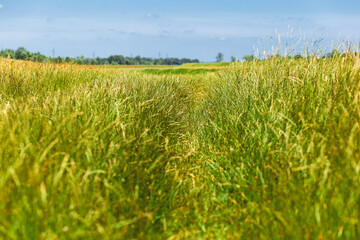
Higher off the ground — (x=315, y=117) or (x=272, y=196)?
(x=315, y=117)

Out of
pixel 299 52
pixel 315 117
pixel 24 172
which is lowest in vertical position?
pixel 24 172

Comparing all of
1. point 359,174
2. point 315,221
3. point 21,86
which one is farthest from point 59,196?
point 21,86

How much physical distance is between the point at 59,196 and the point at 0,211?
315 mm

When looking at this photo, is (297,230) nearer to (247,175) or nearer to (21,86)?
(247,175)

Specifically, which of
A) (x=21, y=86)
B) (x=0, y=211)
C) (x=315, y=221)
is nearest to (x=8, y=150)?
(x=0, y=211)

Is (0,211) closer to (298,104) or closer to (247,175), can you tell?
(247,175)

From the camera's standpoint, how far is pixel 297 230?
165 centimetres

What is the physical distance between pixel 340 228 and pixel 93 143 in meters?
1.76

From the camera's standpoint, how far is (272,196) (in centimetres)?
217

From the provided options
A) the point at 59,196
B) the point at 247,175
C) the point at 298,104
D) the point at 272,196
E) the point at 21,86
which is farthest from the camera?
the point at 21,86

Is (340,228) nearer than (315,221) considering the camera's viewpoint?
Yes

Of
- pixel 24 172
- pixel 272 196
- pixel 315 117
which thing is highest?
pixel 315 117

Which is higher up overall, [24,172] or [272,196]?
[24,172]

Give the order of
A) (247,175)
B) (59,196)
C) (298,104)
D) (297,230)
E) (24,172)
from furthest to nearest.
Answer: (298,104) < (247,175) < (24,172) < (59,196) < (297,230)
